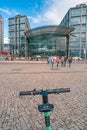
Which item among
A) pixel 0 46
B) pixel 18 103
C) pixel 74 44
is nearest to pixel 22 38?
pixel 74 44

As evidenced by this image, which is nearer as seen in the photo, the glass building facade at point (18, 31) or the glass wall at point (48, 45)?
the glass wall at point (48, 45)

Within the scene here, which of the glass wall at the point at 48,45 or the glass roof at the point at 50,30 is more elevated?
the glass roof at the point at 50,30

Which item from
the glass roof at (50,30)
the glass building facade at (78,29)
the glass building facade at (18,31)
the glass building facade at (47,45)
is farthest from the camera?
the glass building facade at (18,31)

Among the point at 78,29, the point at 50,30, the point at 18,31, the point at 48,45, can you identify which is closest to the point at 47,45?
the point at 48,45

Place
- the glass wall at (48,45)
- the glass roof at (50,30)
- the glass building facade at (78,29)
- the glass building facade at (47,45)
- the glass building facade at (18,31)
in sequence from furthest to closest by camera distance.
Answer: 1. the glass building facade at (18,31)
2. the glass building facade at (78,29)
3. the glass wall at (48,45)
4. the glass building facade at (47,45)
5. the glass roof at (50,30)

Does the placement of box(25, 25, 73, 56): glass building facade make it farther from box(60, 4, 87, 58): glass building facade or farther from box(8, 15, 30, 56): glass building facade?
box(8, 15, 30, 56): glass building facade

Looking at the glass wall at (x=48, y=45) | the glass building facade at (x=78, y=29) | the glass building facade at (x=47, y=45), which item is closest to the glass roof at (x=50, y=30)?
the glass building facade at (x=47, y=45)

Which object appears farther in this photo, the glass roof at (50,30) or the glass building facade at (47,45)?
the glass building facade at (47,45)

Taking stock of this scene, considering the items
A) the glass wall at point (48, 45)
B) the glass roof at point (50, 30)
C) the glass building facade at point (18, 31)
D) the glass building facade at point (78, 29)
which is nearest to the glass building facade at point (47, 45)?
the glass wall at point (48, 45)

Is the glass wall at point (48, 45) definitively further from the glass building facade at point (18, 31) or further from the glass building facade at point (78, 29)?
the glass building facade at point (18, 31)

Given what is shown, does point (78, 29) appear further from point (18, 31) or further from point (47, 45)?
point (18, 31)

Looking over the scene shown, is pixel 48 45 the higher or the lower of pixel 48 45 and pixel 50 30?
the lower

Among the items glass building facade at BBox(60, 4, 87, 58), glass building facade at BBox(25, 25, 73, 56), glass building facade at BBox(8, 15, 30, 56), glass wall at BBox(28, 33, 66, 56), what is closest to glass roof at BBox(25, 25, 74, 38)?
glass building facade at BBox(25, 25, 73, 56)

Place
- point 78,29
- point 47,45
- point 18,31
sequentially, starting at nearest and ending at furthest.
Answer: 1. point 47,45
2. point 78,29
3. point 18,31
